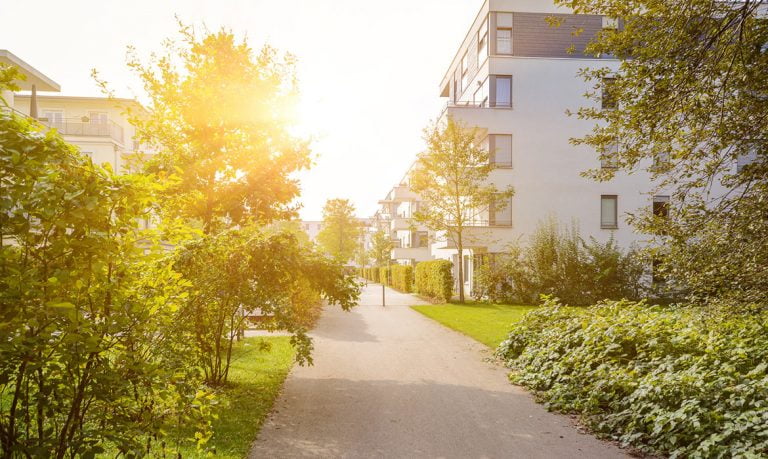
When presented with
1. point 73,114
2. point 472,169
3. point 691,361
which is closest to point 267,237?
point 691,361

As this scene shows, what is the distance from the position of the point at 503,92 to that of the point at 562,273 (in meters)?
10.5

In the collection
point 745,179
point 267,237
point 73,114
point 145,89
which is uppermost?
point 73,114

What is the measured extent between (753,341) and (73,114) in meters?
48.5

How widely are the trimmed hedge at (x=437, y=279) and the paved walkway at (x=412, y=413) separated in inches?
568

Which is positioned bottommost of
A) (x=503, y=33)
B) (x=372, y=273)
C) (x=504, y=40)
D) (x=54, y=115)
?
(x=372, y=273)

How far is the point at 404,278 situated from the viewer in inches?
Result: 1567

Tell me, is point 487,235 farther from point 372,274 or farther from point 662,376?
point 372,274

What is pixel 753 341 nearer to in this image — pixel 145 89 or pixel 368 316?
pixel 145 89

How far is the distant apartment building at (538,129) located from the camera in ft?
94.6

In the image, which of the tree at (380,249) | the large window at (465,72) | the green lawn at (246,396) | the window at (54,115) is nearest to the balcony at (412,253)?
the tree at (380,249)

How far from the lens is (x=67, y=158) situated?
3084 mm

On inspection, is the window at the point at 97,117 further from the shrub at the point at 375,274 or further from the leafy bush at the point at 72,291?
the leafy bush at the point at 72,291

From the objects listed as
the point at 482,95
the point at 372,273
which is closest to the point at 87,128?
the point at 482,95

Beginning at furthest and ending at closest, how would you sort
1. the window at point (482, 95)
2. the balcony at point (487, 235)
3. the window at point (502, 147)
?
the window at point (482, 95) → the window at point (502, 147) → the balcony at point (487, 235)
